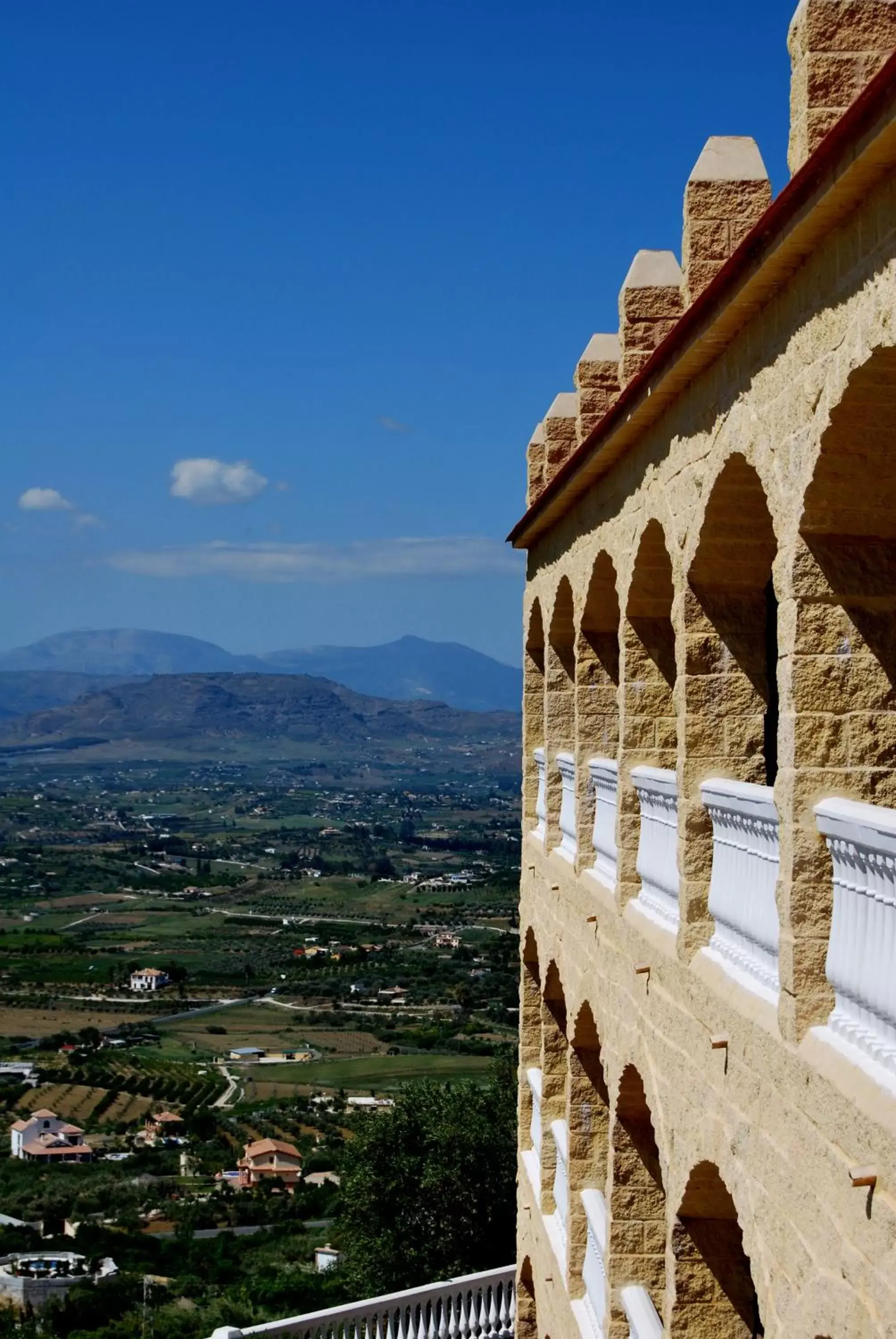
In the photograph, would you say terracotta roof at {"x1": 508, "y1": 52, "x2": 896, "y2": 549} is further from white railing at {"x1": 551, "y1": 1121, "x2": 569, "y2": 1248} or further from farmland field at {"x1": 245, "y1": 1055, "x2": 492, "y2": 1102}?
farmland field at {"x1": 245, "y1": 1055, "x2": 492, "y2": 1102}

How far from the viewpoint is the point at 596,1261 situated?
32.1ft

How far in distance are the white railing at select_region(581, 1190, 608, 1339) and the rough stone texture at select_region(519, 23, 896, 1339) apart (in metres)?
0.23

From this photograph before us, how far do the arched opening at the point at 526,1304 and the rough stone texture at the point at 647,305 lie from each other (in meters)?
8.74

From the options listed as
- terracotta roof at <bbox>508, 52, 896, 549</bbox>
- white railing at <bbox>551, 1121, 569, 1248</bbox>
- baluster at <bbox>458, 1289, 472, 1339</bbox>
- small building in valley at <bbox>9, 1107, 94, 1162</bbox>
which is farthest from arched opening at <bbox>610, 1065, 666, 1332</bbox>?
small building in valley at <bbox>9, 1107, 94, 1162</bbox>

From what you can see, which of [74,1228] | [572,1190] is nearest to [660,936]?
[572,1190]

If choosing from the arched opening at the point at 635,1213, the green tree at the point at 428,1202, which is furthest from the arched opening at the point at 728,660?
the green tree at the point at 428,1202

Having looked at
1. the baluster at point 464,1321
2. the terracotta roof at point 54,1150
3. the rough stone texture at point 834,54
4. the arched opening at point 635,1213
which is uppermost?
the rough stone texture at point 834,54

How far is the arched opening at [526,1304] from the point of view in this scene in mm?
13898

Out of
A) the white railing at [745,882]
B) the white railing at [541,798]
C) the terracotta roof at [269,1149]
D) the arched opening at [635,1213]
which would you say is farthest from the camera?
the terracotta roof at [269,1149]

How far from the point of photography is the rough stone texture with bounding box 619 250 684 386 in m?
8.70

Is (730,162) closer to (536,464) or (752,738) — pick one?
(752,738)

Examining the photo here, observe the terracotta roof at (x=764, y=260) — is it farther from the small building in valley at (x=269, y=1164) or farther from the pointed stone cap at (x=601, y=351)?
the small building in valley at (x=269, y=1164)

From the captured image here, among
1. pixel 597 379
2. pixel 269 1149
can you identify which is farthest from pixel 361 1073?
pixel 597 379

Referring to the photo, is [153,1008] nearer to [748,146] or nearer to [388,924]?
[388,924]
